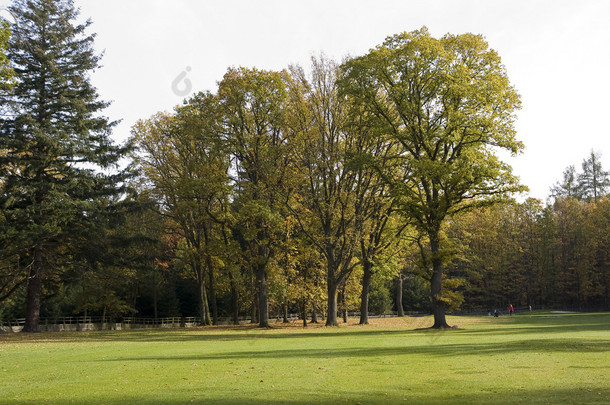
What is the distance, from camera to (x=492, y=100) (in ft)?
99.0

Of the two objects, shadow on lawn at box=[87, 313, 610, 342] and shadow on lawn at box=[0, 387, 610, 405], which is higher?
shadow on lawn at box=[0, 387, 610, 405]

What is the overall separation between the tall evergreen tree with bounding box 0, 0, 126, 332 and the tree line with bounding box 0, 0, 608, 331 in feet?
0.37

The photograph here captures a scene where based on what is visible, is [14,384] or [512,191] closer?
[14,384]

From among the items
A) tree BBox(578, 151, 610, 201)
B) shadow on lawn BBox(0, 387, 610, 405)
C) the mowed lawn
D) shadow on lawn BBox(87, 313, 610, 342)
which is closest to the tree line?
shadow on lawn BBox(87, 313, 610, 342)

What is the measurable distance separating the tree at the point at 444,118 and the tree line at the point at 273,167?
0.12 meters

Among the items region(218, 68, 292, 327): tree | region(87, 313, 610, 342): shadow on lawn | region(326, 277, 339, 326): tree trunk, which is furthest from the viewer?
region(326, 277, 339, 326): tree trunk

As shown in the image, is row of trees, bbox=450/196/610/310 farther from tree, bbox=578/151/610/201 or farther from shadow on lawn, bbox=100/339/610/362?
shadow on lawn, bbox=100/339/610/362

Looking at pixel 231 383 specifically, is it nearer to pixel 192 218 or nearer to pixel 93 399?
pixel 93 399

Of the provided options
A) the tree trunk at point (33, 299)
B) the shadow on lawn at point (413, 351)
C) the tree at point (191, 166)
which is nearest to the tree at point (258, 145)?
the tree at point (191, 166)

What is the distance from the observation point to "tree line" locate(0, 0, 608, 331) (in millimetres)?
30695

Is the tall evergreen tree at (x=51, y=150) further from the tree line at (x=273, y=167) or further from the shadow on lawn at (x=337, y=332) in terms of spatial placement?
the shadow on lawn at (x=337, y=332)

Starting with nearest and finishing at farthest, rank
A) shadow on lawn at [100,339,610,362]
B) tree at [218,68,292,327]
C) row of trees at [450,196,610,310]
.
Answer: shadow on lawn at [100,339,610,362] < tree at [218,68,292,327] < row of trees at [450,196,610,310]

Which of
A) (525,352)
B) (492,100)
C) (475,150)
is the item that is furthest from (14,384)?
(492,100)

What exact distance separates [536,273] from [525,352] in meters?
71.2
